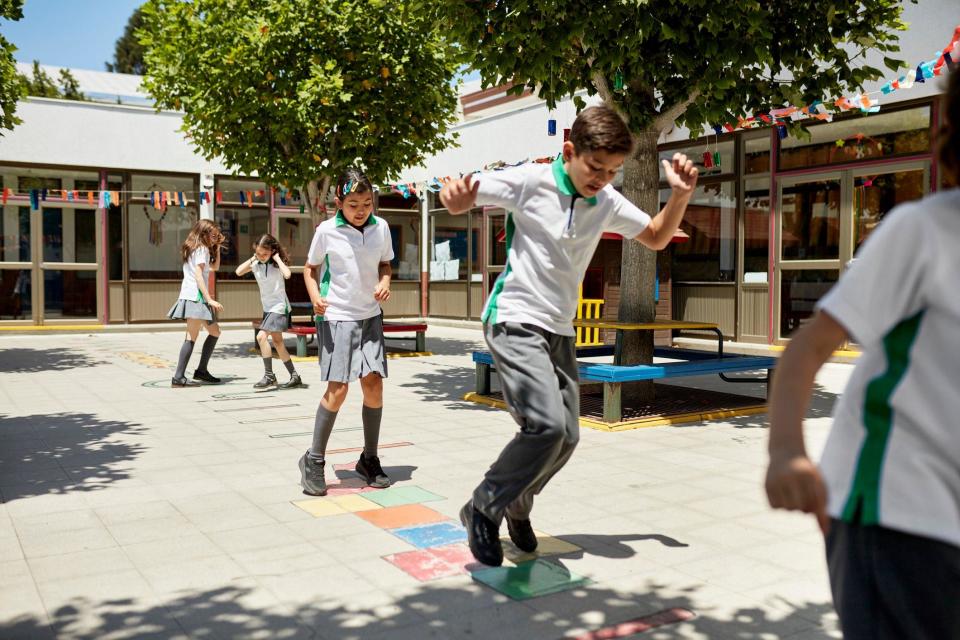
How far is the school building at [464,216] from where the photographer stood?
496 inches

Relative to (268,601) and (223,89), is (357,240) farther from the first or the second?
(223,89)

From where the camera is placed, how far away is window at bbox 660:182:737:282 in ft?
48.2

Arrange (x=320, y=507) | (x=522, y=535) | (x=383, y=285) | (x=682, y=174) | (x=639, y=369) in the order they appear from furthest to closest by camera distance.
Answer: (x=639, y=369), (x=383, y=285), (x=320, y=507), (x=522, y=535), (x=682, y=174)

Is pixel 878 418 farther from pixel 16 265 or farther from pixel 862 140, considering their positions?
pixel 16 265

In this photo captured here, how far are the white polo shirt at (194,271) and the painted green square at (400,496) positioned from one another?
5677mm

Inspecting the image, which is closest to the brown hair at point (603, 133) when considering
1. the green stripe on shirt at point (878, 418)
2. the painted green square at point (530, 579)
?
the painted green square at point (530, 579)

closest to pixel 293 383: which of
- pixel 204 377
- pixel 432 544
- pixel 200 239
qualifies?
pixel 204 377

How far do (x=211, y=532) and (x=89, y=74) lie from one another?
44133 mm

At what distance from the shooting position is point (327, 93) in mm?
A: 12602

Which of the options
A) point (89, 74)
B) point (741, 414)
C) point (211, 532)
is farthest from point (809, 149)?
point (89, 74)

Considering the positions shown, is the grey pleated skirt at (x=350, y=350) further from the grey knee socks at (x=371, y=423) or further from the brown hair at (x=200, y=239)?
the brown hair at (x=200, y=239)

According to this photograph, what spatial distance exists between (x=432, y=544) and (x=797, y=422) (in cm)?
295

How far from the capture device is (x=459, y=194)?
3.62 metres

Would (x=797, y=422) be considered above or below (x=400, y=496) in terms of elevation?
above
